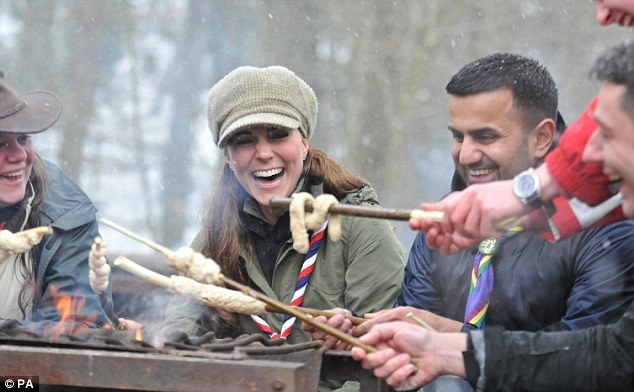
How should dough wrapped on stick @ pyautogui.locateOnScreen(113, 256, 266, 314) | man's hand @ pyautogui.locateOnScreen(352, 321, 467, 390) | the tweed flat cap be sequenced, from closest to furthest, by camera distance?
man's hand @ pyautogui.locateOnScreen(352, 321, 467, 390)
dough wrapped on stick @ pyautogui.locateOnScreen(113, 256, 266, 314)
the tweed flat cap

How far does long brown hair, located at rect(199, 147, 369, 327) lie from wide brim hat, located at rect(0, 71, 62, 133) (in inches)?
36.4

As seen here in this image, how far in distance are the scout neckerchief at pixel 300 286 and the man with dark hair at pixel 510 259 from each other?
472 mm

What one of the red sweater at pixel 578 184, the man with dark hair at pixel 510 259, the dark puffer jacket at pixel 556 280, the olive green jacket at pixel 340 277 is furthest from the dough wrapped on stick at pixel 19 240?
the red sweater at pixel 578 184

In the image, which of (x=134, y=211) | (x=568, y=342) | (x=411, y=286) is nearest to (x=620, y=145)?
(x=568, y=342)

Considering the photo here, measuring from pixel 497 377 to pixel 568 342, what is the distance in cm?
27

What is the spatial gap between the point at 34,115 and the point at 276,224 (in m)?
1.35

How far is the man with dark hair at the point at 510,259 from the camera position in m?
3.66

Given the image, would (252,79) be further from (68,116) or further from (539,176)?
(68,116)

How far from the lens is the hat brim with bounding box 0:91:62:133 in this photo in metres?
4.78

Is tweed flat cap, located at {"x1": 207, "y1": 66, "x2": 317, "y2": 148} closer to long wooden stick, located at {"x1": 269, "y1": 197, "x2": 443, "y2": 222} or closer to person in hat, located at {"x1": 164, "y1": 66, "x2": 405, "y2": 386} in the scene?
person in hat, located at {"x1": 164, "y1": 66, "x2": 405, "y2": 386}

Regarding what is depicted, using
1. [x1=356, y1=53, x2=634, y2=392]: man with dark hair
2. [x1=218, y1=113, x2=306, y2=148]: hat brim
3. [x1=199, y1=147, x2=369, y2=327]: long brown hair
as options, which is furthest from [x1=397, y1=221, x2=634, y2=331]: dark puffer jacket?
[x1=218, y1=113, x2=306, y2=148]: hat brim

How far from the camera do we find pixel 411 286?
4.39m

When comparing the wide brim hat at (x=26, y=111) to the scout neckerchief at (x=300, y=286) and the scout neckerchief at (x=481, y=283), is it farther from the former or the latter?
the scout neckerchief at (x=481, y=283)

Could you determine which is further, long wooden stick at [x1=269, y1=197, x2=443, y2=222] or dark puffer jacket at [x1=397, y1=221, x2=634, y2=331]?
dark puffer jacket at [x1=397, y1=221, x2=634, y2=331]
